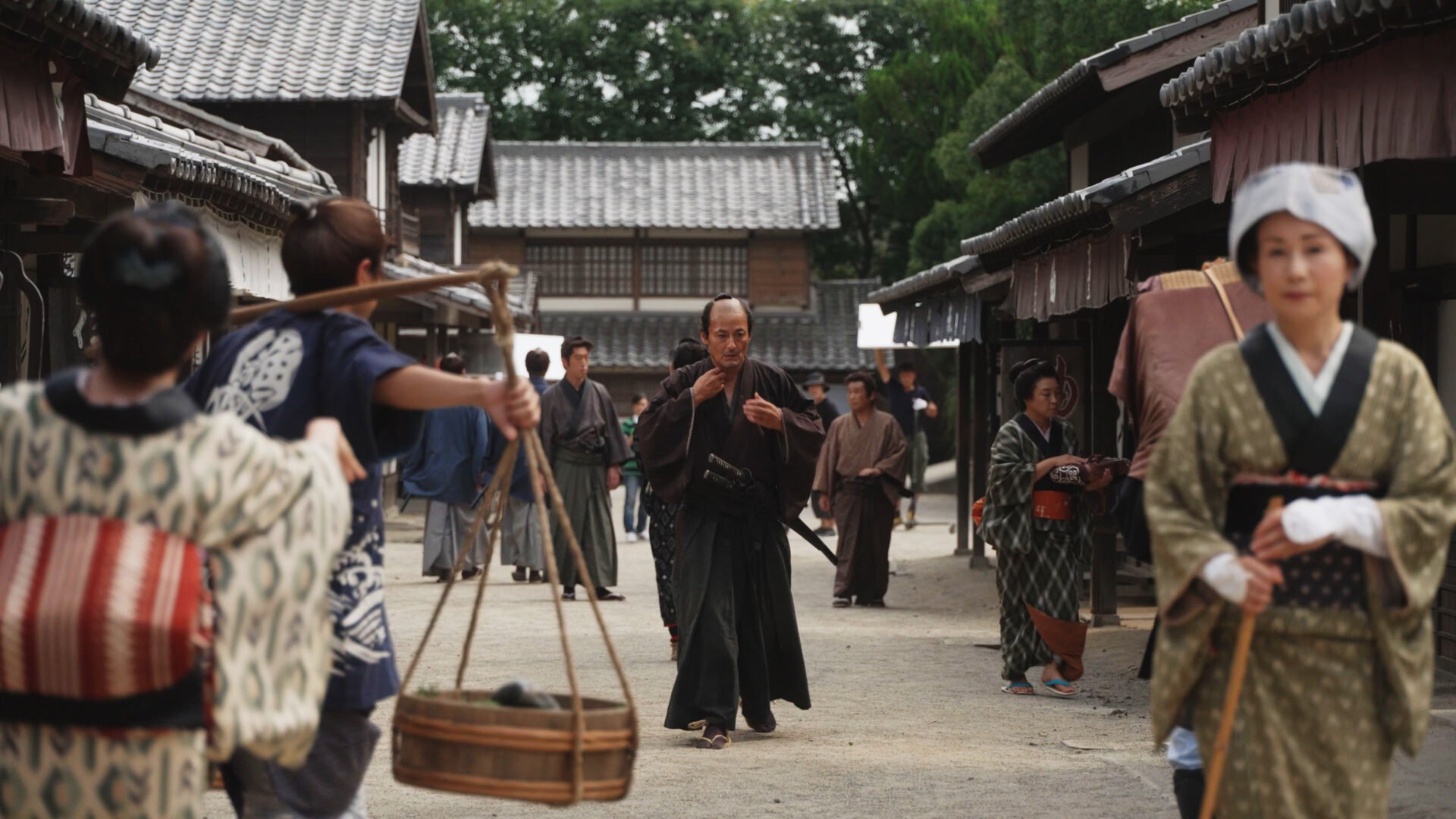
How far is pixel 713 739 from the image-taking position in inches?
297

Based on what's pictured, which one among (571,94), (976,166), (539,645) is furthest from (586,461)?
(571,94)

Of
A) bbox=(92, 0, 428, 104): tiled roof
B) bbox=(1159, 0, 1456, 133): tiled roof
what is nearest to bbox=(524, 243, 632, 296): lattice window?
bbox=(92, 0, 428, 104): tiled roof

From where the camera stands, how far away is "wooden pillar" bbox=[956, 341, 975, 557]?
18.3 m

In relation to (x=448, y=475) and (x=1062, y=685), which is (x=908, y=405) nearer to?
(x=448, y=475)

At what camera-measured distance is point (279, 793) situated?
3.77 metres

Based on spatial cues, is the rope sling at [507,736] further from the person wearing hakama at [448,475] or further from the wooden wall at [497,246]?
the wooden wall at [497,246]

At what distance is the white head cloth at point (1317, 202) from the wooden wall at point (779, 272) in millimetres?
31865

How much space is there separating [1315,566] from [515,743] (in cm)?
173

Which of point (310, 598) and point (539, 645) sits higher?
point (310, 598)

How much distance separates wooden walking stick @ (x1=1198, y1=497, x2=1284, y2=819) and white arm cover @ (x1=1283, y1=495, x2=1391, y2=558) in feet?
0.21

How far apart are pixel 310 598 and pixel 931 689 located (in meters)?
6.71

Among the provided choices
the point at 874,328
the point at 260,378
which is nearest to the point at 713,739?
Result: the point at 260,378

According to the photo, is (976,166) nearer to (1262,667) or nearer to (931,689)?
(931,689)

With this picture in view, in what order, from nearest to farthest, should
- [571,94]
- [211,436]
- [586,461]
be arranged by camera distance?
[211,436] → [586,461] → [571,94]
